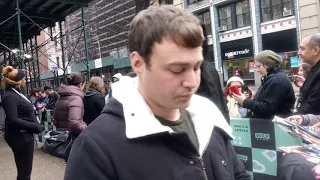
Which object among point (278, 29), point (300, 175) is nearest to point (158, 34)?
point (300, 175)

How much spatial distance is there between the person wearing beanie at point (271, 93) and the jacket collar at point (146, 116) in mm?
2316

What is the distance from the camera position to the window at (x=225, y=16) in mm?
22953

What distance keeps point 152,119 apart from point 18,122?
115 inches

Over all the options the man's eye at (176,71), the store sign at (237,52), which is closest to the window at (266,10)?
the store sign at (237,52)

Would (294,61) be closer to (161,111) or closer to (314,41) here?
(314,41)

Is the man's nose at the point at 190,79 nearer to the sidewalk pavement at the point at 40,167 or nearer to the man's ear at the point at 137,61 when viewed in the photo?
the man's ear at the point at 137,61

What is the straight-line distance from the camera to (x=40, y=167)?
6.06 metres

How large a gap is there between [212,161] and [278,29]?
65.3 feet

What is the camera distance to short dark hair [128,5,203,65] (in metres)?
1.21

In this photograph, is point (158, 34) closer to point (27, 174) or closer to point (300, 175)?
point (300, 175)

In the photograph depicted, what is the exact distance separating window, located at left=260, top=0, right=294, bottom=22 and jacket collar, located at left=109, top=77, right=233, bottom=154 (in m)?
19.3

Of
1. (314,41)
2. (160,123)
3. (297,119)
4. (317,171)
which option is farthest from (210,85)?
(160,123)

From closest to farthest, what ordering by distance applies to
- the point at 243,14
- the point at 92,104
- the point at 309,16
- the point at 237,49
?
the point at 92,104 → the point at 309,16 → the point at 243,14 → the point at 237,49

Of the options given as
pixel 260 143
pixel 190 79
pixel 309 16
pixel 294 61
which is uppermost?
pixel 309 16
